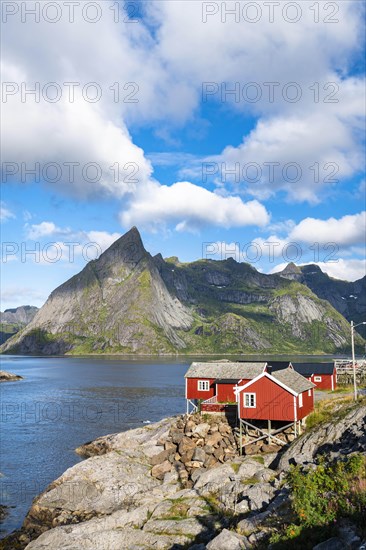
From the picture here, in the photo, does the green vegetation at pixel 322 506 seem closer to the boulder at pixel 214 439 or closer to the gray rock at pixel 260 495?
the gray rock at pixel 260 495

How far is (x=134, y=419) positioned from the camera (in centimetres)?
7231

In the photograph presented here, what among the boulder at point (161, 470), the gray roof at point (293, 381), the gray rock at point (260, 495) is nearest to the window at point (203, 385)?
the gray roof at point (293, 381)

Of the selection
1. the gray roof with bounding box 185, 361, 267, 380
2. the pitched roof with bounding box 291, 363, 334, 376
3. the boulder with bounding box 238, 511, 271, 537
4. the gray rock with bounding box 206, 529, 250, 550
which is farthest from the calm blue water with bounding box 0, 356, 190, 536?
the pitched roof with bounding box 291, 363, 334, 376

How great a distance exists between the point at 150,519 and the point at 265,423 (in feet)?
64.9

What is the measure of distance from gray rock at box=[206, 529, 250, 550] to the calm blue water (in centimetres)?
2085

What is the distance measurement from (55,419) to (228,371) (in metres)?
35.0

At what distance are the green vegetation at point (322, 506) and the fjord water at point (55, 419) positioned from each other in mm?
23741

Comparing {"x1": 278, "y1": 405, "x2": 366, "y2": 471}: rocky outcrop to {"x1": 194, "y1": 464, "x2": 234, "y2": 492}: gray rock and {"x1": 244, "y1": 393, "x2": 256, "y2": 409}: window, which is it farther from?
{"x1": 244, "y1": 393, "x2": 256, "y2": 409}: window

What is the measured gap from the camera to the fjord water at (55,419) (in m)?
42.6

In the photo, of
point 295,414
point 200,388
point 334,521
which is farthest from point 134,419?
point 334,521

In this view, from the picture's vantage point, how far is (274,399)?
137 feet

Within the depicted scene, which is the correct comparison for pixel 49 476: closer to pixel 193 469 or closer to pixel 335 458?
pixel 193 469

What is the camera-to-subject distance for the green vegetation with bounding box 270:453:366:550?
1681 cm

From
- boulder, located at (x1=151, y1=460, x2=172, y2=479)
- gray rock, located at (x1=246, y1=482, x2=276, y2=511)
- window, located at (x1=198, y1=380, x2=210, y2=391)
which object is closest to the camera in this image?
gray rock, located at (x1=246, y1=482, x2=276, y2=511)
